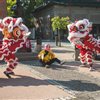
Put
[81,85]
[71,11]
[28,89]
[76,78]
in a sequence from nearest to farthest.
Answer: [28,89], [81,85], [76,78], [71,11]

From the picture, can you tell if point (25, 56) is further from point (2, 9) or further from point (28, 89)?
point (28, 89)

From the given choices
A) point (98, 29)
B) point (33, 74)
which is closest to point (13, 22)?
point (33, 74)

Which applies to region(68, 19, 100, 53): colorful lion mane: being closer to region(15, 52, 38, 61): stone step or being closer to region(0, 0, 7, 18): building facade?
region(15, 52, 38, 61): stone step

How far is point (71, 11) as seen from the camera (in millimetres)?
53000

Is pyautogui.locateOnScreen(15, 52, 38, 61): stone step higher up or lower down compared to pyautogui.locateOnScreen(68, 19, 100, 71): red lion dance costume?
lower down

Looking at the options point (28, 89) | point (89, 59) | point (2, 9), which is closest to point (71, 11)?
point (2, 9)

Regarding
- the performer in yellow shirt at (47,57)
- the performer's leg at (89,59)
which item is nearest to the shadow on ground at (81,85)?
the performer's leg at (89,59)

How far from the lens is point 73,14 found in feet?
175

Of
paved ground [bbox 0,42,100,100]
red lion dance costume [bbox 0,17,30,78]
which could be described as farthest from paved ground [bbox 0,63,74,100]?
Result: red lion dance costume [bbox 0,17,30,78]

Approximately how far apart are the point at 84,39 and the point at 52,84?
3.41 metres

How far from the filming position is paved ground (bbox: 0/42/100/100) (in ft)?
32.2

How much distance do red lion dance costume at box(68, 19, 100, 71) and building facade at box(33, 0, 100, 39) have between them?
37.0 m

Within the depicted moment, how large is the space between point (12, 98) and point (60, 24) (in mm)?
24717

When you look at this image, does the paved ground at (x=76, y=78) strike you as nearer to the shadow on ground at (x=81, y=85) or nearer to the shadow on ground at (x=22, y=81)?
the shadow on ground at (x=81, y=85)
